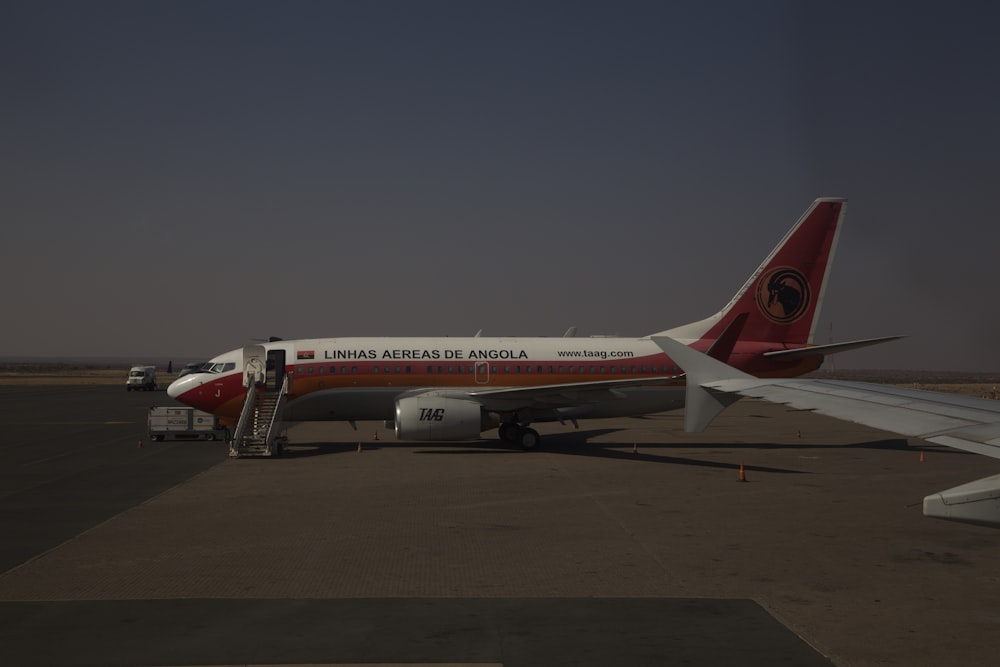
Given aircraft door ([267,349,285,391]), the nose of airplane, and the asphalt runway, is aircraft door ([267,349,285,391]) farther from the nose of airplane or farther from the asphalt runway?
the asphalt runway

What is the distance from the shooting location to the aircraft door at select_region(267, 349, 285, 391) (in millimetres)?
28812

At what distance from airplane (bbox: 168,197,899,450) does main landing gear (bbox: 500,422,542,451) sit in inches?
1.5

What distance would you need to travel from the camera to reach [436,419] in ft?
86.5

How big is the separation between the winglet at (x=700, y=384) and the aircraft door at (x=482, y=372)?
20537mm

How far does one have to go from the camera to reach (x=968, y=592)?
433 inches

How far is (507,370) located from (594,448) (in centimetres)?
420

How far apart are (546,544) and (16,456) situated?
20.0 metres

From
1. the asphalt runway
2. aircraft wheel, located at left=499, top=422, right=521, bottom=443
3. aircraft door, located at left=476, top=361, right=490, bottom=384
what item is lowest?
the asphalt runway

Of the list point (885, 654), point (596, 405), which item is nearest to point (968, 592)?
point (885, 654)

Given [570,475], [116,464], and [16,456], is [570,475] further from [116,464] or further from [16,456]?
[16,456]

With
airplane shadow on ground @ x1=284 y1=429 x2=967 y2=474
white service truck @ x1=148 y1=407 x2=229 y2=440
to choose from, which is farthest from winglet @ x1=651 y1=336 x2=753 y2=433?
white service truck @ x1=148 y1=407 x2=229 y2=440

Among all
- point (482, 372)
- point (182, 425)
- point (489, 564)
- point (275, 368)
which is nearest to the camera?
point (489, 564)

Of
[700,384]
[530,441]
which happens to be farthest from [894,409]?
[530,441]

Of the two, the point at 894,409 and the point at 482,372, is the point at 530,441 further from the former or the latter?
the point at 894,409
